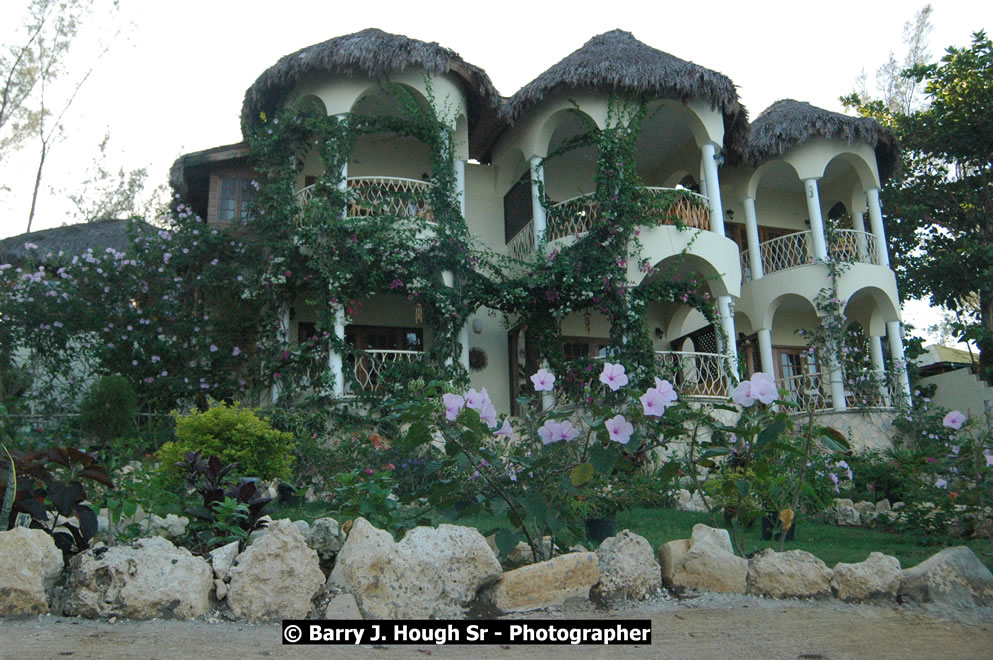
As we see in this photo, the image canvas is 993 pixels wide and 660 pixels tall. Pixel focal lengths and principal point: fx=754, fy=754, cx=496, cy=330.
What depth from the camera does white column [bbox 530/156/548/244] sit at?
12.1 m

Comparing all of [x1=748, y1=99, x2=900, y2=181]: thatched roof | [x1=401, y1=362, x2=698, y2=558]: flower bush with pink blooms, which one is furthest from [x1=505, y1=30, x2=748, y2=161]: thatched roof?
[x1=401, y1=362, x2=698, y2=558]: flower bush with pink blooms

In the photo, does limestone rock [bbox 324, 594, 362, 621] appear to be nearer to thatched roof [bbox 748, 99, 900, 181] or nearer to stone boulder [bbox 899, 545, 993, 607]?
stone boulder [bbox 899, 545, 993, 607]

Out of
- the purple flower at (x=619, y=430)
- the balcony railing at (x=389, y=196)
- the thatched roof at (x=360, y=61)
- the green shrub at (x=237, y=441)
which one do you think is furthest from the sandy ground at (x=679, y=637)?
the thatched roof at (x=360, y=61)

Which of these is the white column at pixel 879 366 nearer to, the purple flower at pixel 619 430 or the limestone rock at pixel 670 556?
the limestone rock at pixel 670 556

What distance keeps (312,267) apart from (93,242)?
19.0 ft

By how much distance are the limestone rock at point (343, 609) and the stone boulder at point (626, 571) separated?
1.17 m

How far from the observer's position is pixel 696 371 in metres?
11.8

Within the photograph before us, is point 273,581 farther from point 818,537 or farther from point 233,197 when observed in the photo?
point 233,197

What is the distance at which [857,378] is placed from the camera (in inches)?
509

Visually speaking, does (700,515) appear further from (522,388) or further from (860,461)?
(522,388)

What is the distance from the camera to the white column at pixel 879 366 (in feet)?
42.5

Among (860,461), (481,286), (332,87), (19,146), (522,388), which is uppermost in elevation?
(19,146)

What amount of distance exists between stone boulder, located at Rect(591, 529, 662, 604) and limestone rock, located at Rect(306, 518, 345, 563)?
1.33m

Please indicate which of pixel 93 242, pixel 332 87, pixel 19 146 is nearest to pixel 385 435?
pixel 332 87
